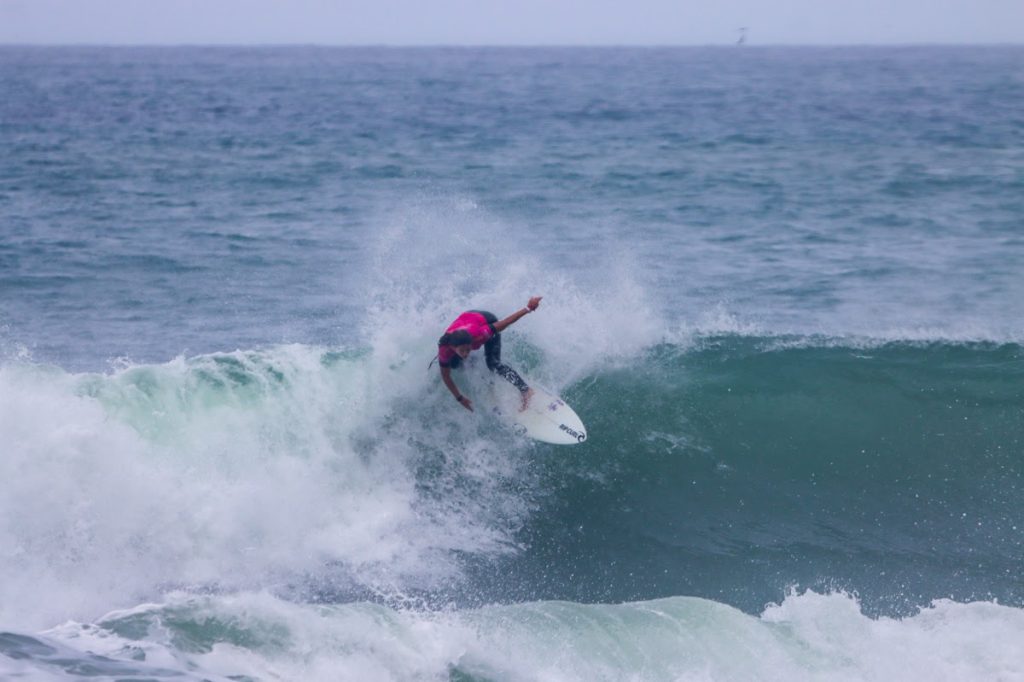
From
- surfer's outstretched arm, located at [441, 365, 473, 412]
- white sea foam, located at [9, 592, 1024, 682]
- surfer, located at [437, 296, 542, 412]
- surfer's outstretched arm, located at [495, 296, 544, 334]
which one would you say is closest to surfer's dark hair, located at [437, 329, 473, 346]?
surfer, located at [437, 296, 542, 412]

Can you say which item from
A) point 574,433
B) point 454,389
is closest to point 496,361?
point 454,389

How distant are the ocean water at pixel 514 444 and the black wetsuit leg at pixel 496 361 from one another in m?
0.28

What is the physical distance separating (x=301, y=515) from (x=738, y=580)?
13.4 ft

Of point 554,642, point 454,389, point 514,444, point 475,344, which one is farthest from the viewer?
point 514,444

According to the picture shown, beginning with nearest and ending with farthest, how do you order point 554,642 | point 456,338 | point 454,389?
point 554,642 < point 456,338 < point 454,389

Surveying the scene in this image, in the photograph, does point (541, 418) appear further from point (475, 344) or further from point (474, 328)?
point (474, 328)

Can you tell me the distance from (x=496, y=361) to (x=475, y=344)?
1.46ft

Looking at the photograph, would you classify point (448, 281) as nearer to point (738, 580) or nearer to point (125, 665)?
point (738, 580)

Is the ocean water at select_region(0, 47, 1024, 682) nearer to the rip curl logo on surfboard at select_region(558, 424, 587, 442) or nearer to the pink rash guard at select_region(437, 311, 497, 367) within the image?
the rip curl logo on surfboard at select_region(558, 424, 587, 442)

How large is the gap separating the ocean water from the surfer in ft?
1.27

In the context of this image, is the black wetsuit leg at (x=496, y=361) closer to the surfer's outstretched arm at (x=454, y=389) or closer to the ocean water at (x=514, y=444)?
the ocean water at (x=514, y=444)

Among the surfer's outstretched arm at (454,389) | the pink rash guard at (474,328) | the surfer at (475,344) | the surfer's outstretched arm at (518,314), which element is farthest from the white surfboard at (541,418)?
the surfer's outstretched arm at (518,314)

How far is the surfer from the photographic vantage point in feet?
34.0

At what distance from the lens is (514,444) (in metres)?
11.1
